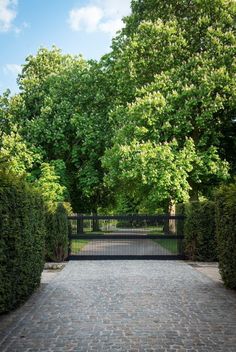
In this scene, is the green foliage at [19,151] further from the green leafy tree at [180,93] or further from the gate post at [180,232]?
the gate post at [180,232]

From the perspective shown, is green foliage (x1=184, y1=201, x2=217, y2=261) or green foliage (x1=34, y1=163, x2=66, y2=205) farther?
green foliage (x1=34, y1=163, x2=66, y2=205)

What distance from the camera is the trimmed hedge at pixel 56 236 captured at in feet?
66.5

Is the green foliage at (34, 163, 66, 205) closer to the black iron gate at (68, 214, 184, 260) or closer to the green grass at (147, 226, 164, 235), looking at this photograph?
the black iron gate at (68, 214, 184, 260)

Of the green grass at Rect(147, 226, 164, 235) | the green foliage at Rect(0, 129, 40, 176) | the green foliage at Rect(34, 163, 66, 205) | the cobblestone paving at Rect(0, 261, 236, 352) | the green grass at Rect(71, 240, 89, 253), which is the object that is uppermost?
the green foliage at Rect(0, 129, 40, 176)

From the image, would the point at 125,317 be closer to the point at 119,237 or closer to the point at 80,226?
the point at 119,237

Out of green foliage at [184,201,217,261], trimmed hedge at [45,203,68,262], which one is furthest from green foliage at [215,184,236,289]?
trimmed hedge at [45,203,68,262]

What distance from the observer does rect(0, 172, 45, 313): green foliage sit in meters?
9.19

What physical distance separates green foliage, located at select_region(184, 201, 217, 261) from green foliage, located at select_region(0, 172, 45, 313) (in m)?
9.38

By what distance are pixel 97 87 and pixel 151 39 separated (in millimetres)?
7597

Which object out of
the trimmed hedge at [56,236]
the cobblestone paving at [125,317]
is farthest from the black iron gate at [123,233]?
the cobblestone paving at [125,317]

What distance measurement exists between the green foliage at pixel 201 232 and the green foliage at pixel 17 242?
30.8 feet

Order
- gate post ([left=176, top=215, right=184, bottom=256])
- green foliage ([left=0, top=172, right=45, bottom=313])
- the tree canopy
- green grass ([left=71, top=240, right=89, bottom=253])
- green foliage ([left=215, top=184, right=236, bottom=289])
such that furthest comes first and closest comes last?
green grass ([left=71, top=240, right=89, bottom=253]) → the tree canopy → gate post ([left=176, top=215, right=184, bottom=256]) → green foliage ([left=215, top=184, right=236, bottom=289]) → green foliage ([left=0, top=172, right=45, bottom=313])

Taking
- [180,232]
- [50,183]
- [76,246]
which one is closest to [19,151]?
[50,183]

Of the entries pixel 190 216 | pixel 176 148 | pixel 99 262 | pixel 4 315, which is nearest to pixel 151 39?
pixel 176 148
